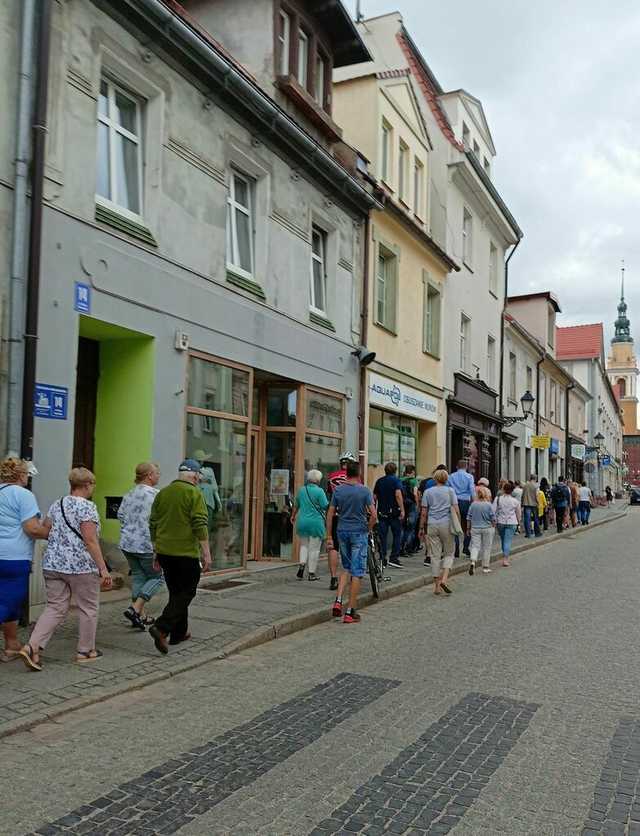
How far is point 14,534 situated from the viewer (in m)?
6.23

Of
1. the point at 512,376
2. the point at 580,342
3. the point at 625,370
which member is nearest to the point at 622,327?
the point at 625,370

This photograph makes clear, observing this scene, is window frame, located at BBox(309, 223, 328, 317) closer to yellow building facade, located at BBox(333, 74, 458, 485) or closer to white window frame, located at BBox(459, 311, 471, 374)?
yellow building facade, located at BBox(333, 74, 458, 485)

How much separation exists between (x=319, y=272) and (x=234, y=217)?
3.08 metres

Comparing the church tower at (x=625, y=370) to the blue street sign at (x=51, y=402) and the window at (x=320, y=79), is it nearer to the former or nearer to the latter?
the window at (x=320, y=79)

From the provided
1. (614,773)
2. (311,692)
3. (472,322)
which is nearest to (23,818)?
(311,692)

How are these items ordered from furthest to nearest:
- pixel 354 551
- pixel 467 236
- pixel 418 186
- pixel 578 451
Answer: pixel 578 451
pixel 467 236
pixel 418 186
pixel 354 551

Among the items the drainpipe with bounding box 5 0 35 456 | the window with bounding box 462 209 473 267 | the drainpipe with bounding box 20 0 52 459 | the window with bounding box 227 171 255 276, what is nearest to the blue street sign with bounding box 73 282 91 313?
the drainpipe with bounding box 20 0 52 459

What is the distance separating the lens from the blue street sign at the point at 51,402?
816cm

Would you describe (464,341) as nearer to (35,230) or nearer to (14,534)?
(35,230)

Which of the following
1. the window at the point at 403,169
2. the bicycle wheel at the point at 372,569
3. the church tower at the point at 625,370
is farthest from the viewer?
the church tower at the point at 625,370

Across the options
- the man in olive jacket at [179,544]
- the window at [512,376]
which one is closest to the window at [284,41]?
the man in olive jacket at [179,544]

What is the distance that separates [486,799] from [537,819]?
0.30 m

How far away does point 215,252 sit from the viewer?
11.3 m

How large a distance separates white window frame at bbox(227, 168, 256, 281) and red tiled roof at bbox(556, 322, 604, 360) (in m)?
49.7
